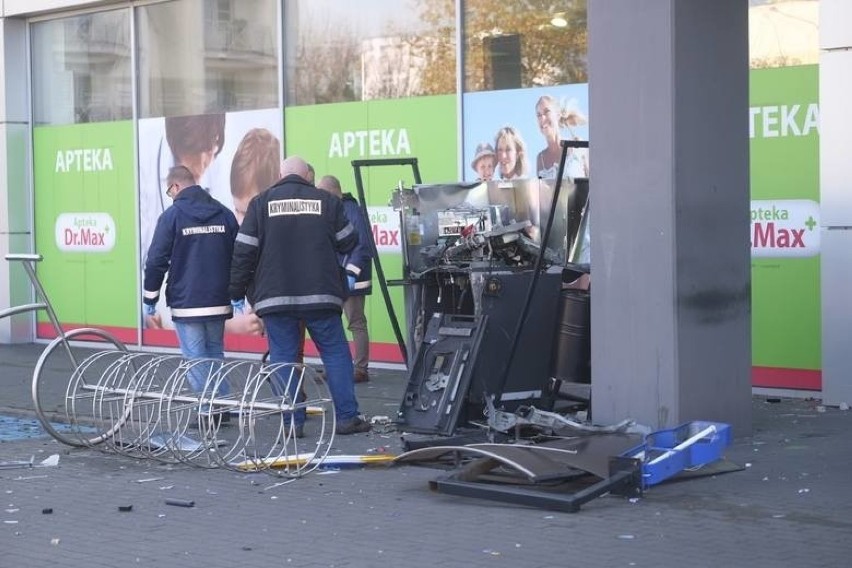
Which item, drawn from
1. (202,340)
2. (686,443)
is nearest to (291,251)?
(202,340)

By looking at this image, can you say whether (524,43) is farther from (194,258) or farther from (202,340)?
(202,340)

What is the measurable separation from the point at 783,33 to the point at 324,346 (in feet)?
14.1

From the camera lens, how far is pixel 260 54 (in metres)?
14.9

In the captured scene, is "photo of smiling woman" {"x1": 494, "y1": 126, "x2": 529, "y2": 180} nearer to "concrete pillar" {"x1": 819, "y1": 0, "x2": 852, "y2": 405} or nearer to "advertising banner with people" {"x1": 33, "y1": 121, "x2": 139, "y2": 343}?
"concrete pillar" {"x1": 819, "y1": 0, "x2": 852, "y2": 405}

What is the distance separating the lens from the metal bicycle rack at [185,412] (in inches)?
329

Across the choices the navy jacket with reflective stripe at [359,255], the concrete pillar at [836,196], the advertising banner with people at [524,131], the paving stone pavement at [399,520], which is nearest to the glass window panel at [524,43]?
the advertising banner with people at [524,131]

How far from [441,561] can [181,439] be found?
3.29 m

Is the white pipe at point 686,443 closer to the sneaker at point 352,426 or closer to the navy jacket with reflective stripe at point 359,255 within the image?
the sneaker at point 352,426

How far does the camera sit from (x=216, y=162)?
595 inches

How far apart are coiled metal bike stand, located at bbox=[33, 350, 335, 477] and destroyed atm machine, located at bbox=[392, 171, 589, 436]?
803 mm

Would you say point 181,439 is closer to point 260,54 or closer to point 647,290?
point 647,290

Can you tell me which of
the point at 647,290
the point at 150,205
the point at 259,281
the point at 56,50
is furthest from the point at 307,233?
the point at 56,50

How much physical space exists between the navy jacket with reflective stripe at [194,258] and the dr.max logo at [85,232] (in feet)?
21.8

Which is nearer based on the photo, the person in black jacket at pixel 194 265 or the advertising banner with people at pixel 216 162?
the person in black jacket at pixel 194 265
